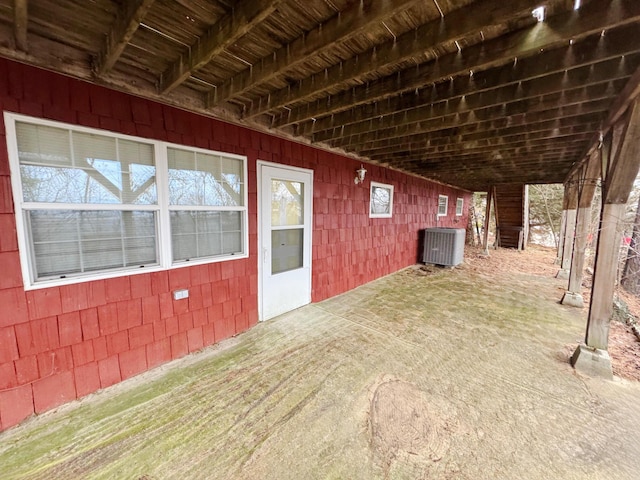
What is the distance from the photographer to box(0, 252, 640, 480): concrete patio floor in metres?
1.46

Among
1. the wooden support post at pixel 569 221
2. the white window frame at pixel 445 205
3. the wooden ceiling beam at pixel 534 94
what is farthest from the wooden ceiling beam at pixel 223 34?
the white window frame at pixel 445 205

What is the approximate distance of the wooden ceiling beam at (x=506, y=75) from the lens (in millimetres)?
1462

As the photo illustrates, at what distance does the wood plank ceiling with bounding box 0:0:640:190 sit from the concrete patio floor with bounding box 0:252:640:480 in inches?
95.7

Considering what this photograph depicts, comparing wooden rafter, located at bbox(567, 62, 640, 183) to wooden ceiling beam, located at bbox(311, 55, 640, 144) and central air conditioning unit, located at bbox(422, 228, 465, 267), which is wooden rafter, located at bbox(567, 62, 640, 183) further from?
central air conditioning unit, located at bbox(422, 228, 465, 267)

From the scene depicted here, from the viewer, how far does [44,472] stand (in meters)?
1.40

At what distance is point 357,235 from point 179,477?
4003 mm

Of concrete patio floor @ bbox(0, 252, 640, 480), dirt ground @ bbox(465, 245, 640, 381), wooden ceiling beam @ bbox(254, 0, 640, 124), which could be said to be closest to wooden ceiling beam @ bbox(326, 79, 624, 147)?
wooden ceiling beam @ bbox(254, 0, 640, 124)

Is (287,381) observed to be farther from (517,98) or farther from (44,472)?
(517,98)

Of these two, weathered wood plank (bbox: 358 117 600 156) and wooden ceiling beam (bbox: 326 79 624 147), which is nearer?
wooden ceiling beam (bbox: 326 79 624 147)

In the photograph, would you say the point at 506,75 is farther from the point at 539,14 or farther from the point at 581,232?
the point at 581,232

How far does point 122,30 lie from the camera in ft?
4.44

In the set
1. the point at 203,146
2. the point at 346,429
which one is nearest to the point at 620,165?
the point at 346,429

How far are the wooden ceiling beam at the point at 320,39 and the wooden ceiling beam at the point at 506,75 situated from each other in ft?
2.54

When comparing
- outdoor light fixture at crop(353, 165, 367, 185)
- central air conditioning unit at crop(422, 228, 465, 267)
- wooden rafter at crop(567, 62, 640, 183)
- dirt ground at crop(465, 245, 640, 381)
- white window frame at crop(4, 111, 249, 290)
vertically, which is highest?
wooden rafter at crop(567, 62, 640, 183)
